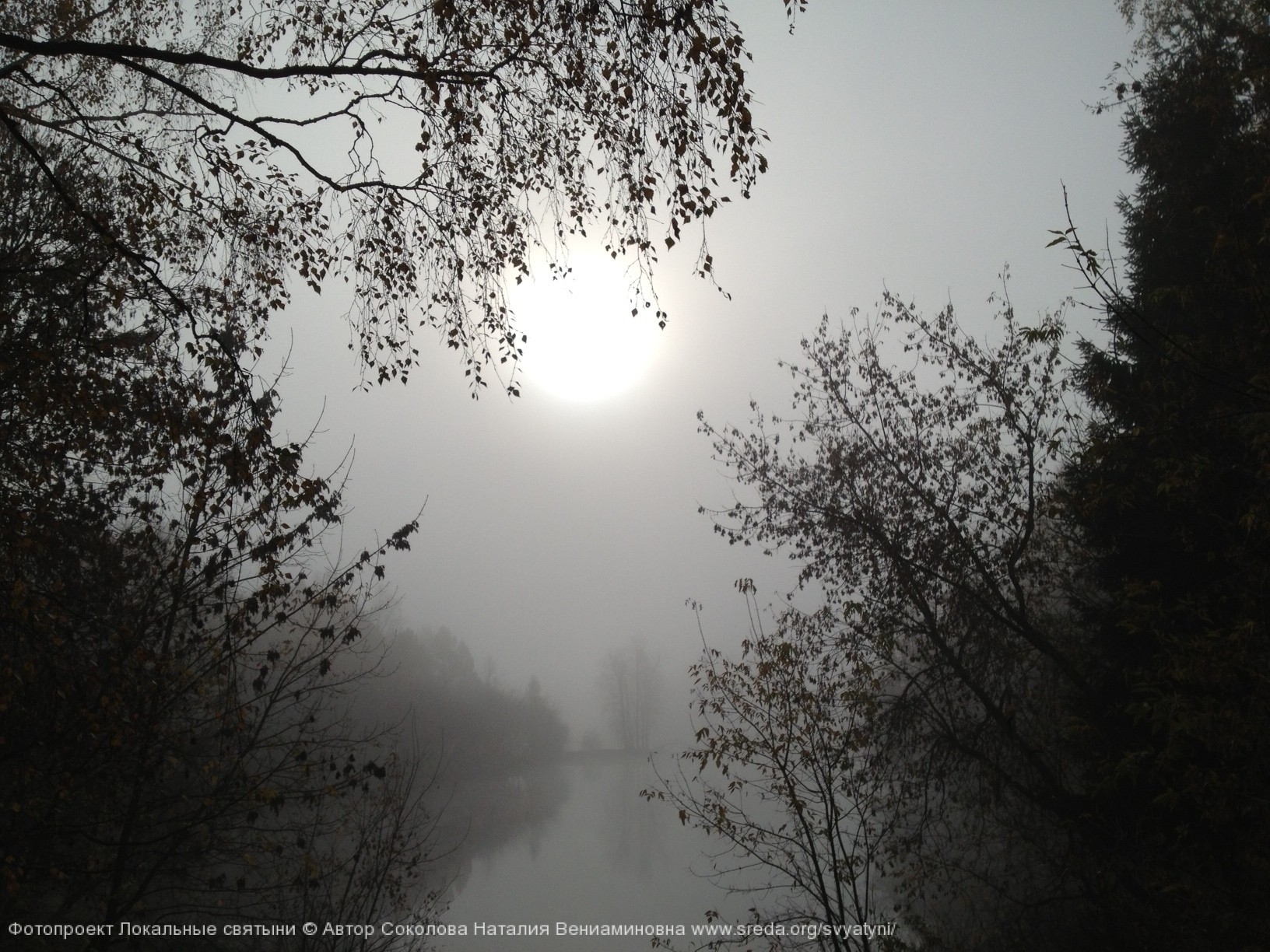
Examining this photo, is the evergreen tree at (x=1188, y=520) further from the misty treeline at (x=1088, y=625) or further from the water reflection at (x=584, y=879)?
the water reflection at (x=584, y=879)

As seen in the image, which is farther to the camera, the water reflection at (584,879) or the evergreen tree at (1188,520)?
the water reflection at (584,879)

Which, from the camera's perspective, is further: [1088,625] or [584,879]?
[584,879]

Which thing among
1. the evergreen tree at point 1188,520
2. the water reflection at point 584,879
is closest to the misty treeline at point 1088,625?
the evergreen tree at point 1188,520

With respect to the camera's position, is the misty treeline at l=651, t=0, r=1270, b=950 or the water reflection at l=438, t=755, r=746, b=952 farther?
the water reflection at l=438, t=755, r=746, b=952

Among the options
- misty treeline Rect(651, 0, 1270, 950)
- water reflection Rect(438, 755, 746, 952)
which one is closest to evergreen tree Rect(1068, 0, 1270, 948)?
misty treeline Rect(651, 0, 1270, 950)

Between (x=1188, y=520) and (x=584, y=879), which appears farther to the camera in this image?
(x=584, y=879)

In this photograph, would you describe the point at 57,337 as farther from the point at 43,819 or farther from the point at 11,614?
the point at 43,819

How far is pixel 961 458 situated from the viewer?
31.2 feet

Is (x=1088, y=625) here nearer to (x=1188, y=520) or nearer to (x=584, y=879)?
(x=1188, y=520)

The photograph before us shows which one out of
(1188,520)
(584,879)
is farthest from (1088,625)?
(584,879)

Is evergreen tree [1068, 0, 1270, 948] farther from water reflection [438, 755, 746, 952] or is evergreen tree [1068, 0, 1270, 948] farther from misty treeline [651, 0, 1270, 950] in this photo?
water reflection [438, 755, 746, 952]

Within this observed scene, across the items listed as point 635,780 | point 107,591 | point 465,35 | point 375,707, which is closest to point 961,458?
point 465,35

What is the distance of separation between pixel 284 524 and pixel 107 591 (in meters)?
1.34

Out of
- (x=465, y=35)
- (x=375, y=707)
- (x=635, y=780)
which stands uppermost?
(x=635, y=780)
